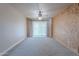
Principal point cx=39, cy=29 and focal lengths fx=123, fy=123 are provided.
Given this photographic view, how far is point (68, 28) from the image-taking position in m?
1.92

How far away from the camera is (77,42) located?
1.73 m

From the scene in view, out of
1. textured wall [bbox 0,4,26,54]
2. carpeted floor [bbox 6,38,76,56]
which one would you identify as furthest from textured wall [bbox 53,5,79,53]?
textured wall [bbox 0,4,26,54]

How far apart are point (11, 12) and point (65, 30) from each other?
0.91m

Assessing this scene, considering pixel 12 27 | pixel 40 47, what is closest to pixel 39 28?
pixel 40 47

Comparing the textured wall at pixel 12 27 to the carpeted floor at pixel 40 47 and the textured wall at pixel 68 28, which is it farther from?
the textured wall at pixel 68 28

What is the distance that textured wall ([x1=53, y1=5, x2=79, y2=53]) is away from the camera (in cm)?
179

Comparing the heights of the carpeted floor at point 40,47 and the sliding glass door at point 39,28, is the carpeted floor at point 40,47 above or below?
below

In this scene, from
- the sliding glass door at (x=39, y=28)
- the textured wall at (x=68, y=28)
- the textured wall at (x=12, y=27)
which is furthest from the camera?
the sliding glass door at (x=39, y=28)

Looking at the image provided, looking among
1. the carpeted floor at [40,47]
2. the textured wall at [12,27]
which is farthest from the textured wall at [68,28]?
the textured wall at [12,27]

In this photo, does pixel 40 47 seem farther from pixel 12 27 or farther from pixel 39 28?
pixel 12 27

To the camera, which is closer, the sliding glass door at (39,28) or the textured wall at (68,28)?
the textured wall at (68,28)

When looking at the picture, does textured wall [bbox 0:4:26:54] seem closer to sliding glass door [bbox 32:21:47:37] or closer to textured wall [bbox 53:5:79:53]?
sliding glass door [bbox 32:21:47:37]

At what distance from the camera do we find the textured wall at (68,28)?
70.6 inches

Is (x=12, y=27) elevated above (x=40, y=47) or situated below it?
above
